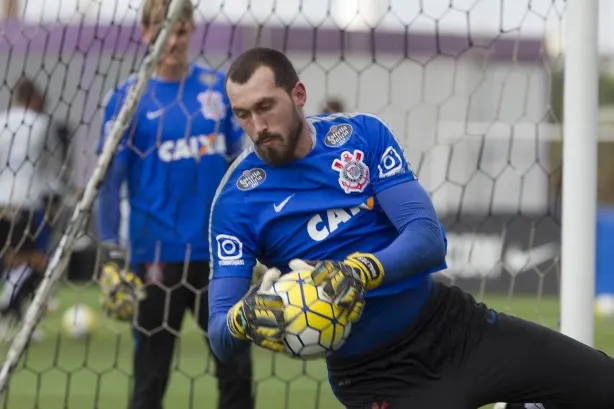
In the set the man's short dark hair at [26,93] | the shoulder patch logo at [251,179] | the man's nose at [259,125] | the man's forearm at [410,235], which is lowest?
the man's forearm at [410,235]

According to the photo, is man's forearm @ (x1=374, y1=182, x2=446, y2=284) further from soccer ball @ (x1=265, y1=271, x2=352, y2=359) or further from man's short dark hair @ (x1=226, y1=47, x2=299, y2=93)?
man's short dark hair @ (x1=226, y1=47, x2=299, y2=93)

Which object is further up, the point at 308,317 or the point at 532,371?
the point at 308,317

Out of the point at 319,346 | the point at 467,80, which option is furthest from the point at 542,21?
the point at 467,80

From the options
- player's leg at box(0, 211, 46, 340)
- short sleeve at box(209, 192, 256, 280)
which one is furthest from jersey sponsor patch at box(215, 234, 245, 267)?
player's leg at box(0, 211, 46, 340)

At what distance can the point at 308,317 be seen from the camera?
304cm

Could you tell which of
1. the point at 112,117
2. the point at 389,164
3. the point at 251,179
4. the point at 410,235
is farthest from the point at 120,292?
the point at 410,235

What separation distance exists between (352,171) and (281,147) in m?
0.21

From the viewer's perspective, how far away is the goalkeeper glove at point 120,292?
5.07 metres

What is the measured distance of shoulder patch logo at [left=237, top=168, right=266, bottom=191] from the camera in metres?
3.48

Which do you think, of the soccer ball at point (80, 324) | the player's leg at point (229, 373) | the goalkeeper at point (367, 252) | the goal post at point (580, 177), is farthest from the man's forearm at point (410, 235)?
the soccer ball at point (80, 324)

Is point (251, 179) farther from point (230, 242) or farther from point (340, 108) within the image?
point (340, 108)

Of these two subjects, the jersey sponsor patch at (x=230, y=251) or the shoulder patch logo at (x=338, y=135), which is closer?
the jersey sponsor patch at (x=230, y=251)

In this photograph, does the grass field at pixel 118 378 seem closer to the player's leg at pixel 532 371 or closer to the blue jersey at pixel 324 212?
Answer: the blue jersey at pixel 324 212

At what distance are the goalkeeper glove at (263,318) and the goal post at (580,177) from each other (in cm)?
150
